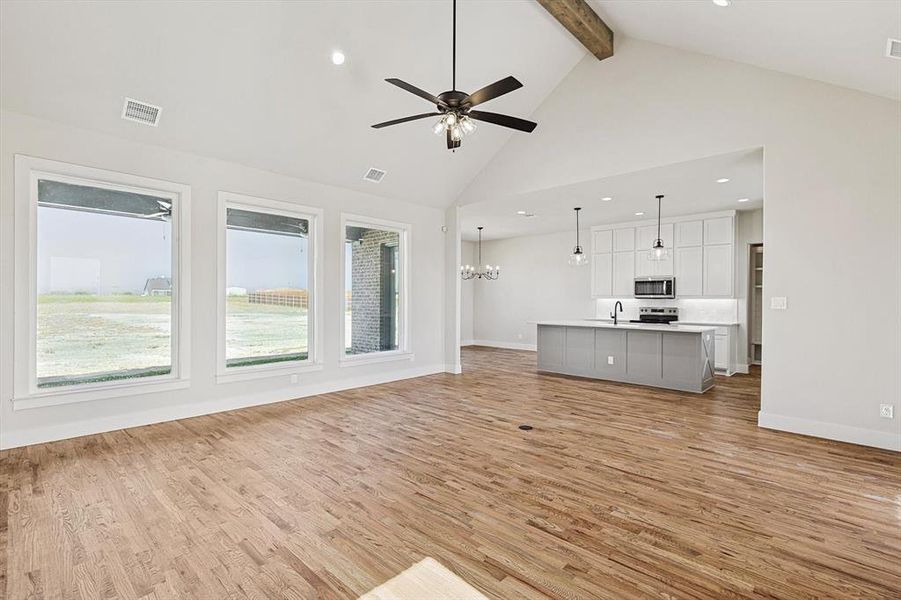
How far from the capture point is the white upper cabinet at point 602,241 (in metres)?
9.48

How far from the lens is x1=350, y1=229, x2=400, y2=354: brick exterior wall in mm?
6785

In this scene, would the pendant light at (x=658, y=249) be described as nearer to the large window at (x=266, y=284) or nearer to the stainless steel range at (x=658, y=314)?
the stainless steel range at (x=658, y=314)

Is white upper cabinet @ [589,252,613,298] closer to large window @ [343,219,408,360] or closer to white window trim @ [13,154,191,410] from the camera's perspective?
large window @ [343,219,408,360]

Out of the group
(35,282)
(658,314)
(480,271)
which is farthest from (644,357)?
(35,282)

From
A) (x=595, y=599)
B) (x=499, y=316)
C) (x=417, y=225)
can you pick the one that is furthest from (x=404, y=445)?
(x=499, y=316)

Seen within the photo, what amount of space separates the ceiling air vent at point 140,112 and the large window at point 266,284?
104 cm

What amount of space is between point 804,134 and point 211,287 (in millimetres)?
6592

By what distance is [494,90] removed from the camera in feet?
10.5

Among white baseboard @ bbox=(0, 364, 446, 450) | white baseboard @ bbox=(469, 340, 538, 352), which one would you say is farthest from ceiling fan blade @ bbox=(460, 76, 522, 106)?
white baseboard @ bbox=(469, 340, 538, 352)

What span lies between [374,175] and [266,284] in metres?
2.20

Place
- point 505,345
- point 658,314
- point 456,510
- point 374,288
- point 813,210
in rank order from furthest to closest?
1. point 505,345
2. point 658,314
3. point 374,288
4. point 813,210
5. point 456,510

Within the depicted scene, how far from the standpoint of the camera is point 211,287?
510cm

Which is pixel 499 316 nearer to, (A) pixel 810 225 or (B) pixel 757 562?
(A) pixel 810 225

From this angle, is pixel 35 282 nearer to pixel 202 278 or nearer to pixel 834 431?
pixel 202 278
